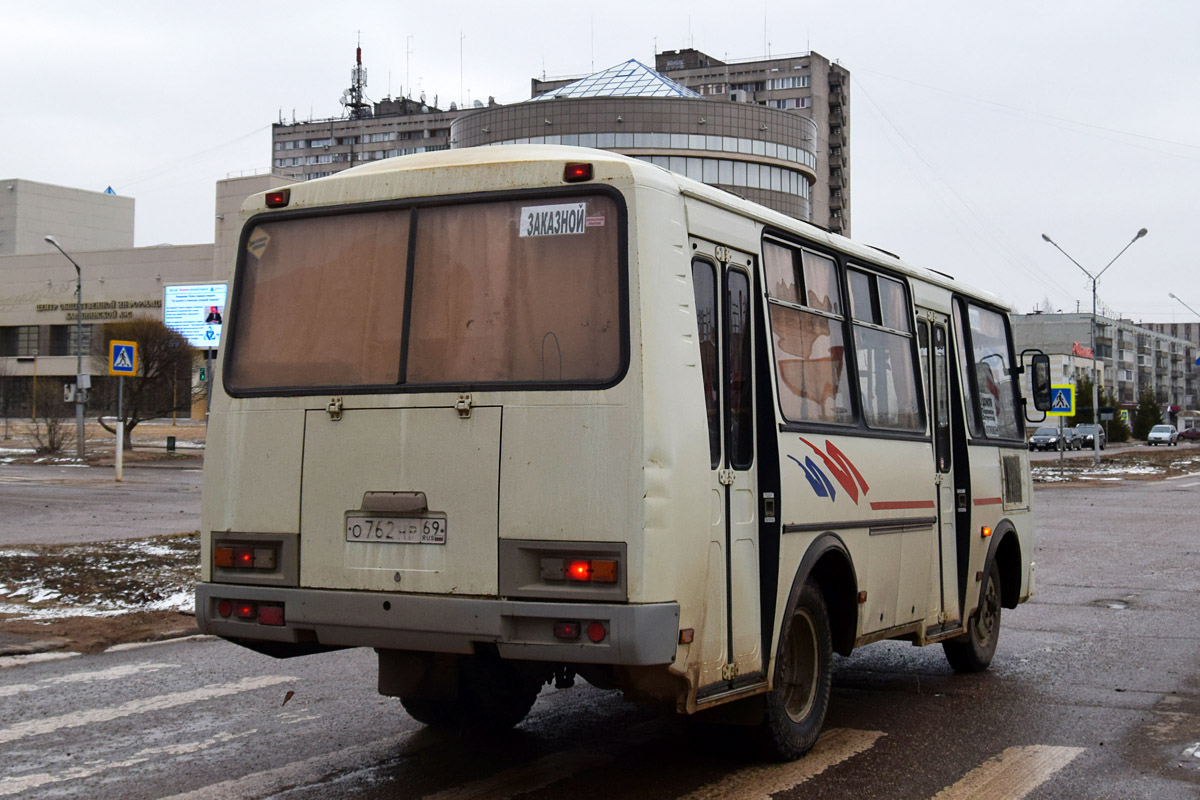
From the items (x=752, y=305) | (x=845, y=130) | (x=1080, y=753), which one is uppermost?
(x=845, y=130)

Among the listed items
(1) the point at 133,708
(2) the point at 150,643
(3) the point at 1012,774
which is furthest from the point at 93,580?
(3) the point at 1012,774

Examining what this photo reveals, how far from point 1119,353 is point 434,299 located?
18209 cm

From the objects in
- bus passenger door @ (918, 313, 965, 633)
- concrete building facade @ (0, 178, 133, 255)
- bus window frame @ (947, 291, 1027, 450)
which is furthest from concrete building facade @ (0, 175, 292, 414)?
bus passenger door @ (918, 313, 965, 633)

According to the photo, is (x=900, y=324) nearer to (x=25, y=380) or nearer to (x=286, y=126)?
(x=25, y=380)

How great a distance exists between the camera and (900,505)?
305 inches

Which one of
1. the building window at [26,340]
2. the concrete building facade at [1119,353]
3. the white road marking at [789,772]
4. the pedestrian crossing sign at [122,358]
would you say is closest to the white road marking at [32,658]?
the white road marking at [789,772]

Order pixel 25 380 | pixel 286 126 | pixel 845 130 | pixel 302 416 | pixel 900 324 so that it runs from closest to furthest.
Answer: pixel 302 416, pixel 900 324, pixel 25 380, pixel 845 130, pixel 286 126

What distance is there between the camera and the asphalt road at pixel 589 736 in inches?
237

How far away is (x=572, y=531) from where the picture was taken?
5.31 meters

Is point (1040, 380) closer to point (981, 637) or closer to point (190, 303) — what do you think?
point (981, 637)

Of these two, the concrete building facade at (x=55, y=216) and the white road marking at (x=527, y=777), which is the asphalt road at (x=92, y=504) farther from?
the concrete building facade at (x=55, y=216)

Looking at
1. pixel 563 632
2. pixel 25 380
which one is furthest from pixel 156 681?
pixel 25 380

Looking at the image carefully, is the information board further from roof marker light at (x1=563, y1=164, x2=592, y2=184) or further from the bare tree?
roof marker light at (x1=563, y1=164, x2=592, y2=184)

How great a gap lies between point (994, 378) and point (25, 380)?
100768mm
